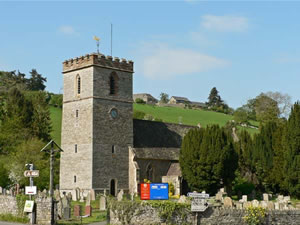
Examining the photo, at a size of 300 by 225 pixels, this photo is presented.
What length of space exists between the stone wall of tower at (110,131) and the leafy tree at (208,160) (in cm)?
547

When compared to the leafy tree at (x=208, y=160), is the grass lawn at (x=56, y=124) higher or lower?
higher

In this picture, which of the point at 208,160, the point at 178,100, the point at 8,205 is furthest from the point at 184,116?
the point at 8,205

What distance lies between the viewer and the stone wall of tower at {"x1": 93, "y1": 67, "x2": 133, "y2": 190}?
44.3 m

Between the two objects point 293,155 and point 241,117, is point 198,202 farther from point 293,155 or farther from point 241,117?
→ point 241,117

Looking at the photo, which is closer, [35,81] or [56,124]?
[56,124]

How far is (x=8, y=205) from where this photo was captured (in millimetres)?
28422

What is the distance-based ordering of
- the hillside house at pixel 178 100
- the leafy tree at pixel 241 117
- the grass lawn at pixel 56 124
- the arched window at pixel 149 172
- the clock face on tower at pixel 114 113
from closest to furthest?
the clock face on tower at pixel 114 113
the arched window at pixel 149 172
the grass lawn at pixel 56 124
the leafy tree at pixel 241 117
the hillside house at pixel 178 100

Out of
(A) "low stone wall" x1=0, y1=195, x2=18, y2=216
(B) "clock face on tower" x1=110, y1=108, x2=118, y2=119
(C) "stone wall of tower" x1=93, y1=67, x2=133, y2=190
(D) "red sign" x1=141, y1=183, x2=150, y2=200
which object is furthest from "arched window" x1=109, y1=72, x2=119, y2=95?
(D) "red sign" x1=141, y1=183, x2=150, y2=200

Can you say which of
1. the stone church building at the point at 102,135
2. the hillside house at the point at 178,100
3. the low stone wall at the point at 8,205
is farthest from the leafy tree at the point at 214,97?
the low stone wall at the point at 8,205

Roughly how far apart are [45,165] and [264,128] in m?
21.9

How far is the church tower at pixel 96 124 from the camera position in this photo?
4419cm

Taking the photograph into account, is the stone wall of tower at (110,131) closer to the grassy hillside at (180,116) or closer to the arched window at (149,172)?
the arched window at (149,172)

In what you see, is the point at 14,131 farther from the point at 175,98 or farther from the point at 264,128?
the point at 175,98

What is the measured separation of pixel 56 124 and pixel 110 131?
117ft
